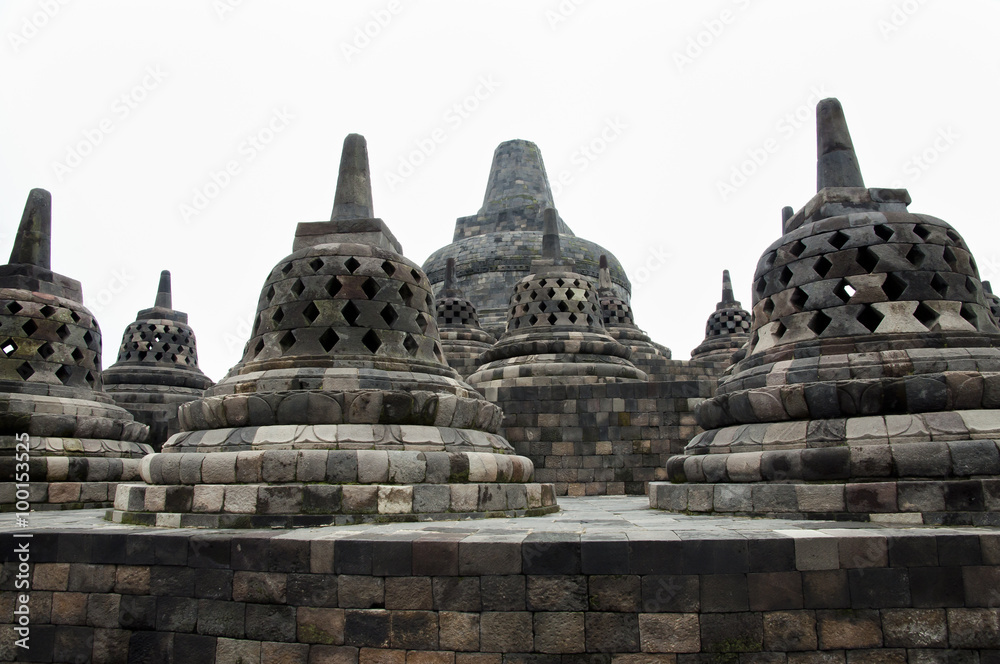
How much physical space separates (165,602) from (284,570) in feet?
3.17

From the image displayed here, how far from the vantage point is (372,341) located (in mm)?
7082

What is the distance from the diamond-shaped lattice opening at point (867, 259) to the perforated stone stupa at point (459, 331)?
12739mm

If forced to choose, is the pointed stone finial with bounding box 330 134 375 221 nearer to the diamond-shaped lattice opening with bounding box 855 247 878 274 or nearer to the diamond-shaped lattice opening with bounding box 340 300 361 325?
the diamond-shaped lattice opening with bounding box 340 300 361 325

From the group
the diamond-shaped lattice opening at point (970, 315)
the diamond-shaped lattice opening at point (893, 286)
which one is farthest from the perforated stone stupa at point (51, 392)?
the diamond-shaped lattice opening at point (970, 315)

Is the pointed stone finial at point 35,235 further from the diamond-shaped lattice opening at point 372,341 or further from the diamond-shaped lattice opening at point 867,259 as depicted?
the diamond-shaped lattice opening at point 867,259

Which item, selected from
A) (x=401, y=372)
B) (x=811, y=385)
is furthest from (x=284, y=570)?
(x=811, y=385)

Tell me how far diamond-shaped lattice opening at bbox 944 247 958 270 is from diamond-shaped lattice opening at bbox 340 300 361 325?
5.82 m

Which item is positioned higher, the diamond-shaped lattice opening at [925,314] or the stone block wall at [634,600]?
the diamond-shaped lattice opening at [925,314]

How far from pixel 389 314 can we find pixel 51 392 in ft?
16.2

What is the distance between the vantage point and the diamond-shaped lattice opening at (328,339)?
6943mm

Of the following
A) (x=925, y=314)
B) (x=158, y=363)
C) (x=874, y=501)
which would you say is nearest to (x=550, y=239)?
(x=158, y=363)

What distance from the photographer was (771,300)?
23.9 feet

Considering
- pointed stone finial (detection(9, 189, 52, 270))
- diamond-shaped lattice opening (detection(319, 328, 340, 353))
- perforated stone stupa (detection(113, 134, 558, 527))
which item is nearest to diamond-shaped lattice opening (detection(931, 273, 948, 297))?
perforated stone stupa (detection(113, 134, 558, 527))

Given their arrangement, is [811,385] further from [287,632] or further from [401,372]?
[287,632]
